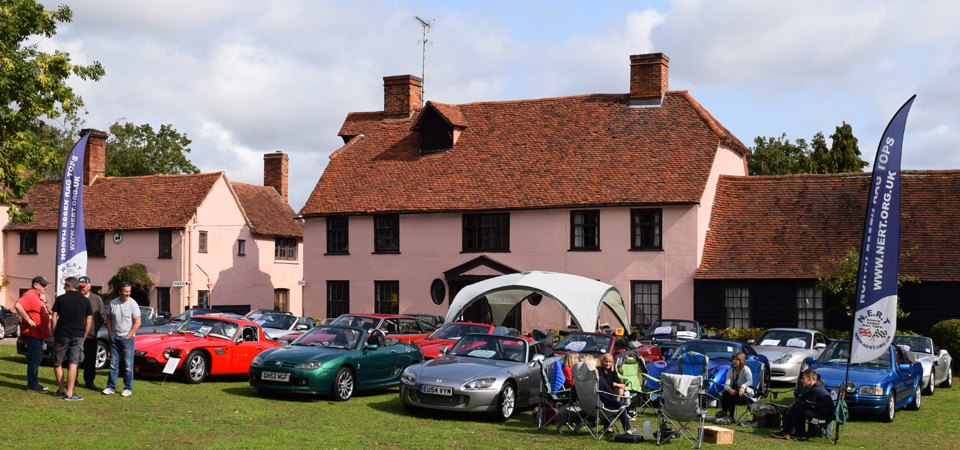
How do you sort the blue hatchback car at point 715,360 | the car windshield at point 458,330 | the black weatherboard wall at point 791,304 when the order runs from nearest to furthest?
1. the blue hatchback car at point 715,360
2. the car windshield at point 458,330
3. the black weatherboard wall at point 791,304

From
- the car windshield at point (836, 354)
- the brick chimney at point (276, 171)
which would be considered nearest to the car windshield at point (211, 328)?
the car windshield at point (836, 354)

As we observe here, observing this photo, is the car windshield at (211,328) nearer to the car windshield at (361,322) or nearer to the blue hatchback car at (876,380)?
the car windshield at (361,322)

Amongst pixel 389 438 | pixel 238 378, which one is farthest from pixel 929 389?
pixel 238 378

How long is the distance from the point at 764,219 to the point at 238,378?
65.4ft

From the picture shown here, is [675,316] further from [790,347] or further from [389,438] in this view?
[389,438]

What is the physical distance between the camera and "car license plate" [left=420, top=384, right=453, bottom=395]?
1459 cm

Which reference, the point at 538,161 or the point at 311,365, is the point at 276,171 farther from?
the point at 311,365

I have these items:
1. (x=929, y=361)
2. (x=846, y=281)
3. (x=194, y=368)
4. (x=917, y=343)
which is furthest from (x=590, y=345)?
(x=846, y=281)

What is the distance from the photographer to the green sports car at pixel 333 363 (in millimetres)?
15891

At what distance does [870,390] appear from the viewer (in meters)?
15.9

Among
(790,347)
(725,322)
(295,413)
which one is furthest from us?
(725,322)

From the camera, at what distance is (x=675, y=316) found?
3083 centimetres

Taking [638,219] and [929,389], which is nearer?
[929,389]

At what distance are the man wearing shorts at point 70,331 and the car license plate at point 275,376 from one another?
3.04 meters
